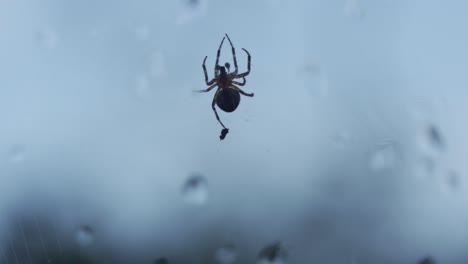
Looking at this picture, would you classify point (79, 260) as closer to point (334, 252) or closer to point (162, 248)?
point (162, 248)

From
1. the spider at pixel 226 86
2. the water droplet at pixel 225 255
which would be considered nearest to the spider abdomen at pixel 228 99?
the spider at pixel 226 86

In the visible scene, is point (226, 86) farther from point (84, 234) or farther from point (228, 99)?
point (84, 234)

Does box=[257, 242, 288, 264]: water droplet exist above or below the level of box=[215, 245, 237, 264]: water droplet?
below

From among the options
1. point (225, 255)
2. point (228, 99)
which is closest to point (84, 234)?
point (225, 255)

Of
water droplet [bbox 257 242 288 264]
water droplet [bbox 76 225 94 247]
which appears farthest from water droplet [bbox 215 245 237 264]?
water droplet [bbox 76 225 94 247]

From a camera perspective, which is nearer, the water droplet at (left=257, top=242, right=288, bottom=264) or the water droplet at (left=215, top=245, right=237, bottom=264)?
the water droplet at (left=257, top=242, right=288, bottom=264)

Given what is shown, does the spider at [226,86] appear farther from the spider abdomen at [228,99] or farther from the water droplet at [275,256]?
the water droplet at [275,256]

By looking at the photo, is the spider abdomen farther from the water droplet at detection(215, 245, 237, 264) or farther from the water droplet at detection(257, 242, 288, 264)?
the water droplet at detection(215, 245, 237, 264)

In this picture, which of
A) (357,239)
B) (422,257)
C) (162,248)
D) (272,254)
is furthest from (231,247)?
(162,248)
